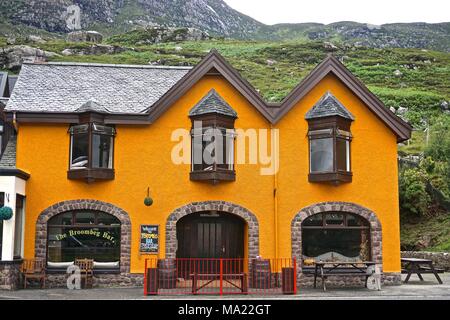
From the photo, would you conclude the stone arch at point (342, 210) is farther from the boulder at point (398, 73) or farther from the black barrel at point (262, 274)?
the boulder at point (398, 73)

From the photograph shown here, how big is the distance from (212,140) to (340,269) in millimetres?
6452

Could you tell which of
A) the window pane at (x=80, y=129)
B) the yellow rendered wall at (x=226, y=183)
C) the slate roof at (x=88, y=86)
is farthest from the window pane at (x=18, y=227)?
the slate roof at (x=88, y=86)

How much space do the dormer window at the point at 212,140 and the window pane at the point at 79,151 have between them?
3786 mm

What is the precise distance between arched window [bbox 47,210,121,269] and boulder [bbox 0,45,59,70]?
50.8 meters

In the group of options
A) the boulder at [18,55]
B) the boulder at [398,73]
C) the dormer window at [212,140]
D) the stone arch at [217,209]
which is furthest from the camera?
the boulder at [398,73]

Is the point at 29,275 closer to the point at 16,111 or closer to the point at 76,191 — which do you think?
the point at 76,191

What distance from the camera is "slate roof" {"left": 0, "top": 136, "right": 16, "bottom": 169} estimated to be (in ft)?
67.8

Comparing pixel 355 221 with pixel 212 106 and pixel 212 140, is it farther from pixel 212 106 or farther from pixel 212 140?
pixel 212 106

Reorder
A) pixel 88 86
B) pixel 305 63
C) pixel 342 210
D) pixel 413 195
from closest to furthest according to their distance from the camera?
pixel 342 210, pixel 88 86, pixel 413 195, pixel 305 63

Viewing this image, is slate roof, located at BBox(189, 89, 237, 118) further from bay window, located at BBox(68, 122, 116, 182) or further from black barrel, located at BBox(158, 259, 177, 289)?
black barrel, located at BBox(158, 259, 177, 289)

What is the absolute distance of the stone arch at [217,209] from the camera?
2089 cm

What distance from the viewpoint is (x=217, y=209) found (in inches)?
832

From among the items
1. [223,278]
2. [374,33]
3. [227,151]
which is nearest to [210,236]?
[227,151]

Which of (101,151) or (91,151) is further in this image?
(101,151)
